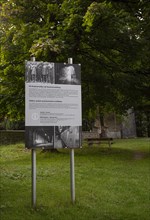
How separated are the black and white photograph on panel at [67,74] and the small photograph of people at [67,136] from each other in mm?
957

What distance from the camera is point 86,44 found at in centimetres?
1599

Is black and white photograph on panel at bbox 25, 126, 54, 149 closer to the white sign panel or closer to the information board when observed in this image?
the information board

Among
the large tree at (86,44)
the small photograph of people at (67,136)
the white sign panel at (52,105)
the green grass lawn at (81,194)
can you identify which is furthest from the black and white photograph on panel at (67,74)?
the large tree at (86,44)

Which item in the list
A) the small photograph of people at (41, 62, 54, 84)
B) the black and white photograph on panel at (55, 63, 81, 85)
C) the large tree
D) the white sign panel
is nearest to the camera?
the white sign panel

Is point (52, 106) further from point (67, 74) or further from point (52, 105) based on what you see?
point (67, 74)

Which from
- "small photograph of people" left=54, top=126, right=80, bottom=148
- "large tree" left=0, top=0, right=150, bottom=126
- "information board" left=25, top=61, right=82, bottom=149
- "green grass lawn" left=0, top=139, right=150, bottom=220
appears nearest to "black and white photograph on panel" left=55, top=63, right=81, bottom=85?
"information board" left=25, top=61, right=82, bottom=149

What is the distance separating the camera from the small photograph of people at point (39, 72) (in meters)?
7.64

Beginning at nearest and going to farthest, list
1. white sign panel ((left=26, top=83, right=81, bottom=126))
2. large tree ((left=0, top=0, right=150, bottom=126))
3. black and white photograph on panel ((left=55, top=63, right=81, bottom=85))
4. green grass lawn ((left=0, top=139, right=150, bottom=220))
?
1. green grass lawn ((left=0, top=139, right=150, bottom=220))
2. white sign panel ((left=26, top=83, right=81, bottom=126))
3. black and white photograph on panel ((left=55, top=63, right=81, bottom=85))
4. large tree ((left=0, top=0, right=150, bottom=126))

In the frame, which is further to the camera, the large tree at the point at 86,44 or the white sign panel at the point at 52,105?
the large tree at the point at 86,44

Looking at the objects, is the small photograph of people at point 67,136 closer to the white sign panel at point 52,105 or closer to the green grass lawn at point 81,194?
the white sign panel at point 52,105

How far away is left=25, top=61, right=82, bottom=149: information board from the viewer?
7.58 m

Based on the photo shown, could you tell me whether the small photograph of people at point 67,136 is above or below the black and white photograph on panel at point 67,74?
below

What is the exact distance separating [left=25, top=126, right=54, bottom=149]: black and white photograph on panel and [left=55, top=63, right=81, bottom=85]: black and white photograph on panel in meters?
1.01

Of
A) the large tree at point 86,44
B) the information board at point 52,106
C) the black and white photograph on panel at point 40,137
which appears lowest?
the black and white photograph on panel at point 40,137
